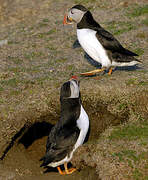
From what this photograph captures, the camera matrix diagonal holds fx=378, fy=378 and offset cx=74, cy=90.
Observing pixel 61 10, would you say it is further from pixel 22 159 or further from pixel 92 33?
pixel 22 159

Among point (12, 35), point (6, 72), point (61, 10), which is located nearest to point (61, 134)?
point (6, 72)

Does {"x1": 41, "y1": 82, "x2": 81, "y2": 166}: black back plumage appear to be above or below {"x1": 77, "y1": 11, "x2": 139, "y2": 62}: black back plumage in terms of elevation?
below

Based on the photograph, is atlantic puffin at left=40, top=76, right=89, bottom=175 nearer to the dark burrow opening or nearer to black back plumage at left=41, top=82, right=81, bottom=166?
black back plumage at left=41, top=82, right=81, bottom=166

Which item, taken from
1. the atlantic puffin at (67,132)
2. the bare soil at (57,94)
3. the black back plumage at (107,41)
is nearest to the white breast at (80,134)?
the atlantic puffin at (67,132)

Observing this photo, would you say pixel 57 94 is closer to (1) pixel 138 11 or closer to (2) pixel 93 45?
(2) pixel 93 45

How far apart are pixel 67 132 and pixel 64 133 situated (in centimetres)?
6

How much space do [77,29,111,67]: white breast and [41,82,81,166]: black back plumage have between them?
203cm

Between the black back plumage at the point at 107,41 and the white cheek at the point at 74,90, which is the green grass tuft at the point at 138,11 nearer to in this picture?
the black back plumage at the point at 107,41

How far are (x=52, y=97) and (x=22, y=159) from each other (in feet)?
5.95

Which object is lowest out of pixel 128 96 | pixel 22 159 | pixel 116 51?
pixel 22 159

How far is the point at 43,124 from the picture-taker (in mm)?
8844

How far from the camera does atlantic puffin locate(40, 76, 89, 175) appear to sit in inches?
285

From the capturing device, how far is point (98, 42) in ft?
30.2

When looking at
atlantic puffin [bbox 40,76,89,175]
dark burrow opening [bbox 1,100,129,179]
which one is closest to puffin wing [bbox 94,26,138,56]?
dark burrow opening [bbox 1,100,129,179]
